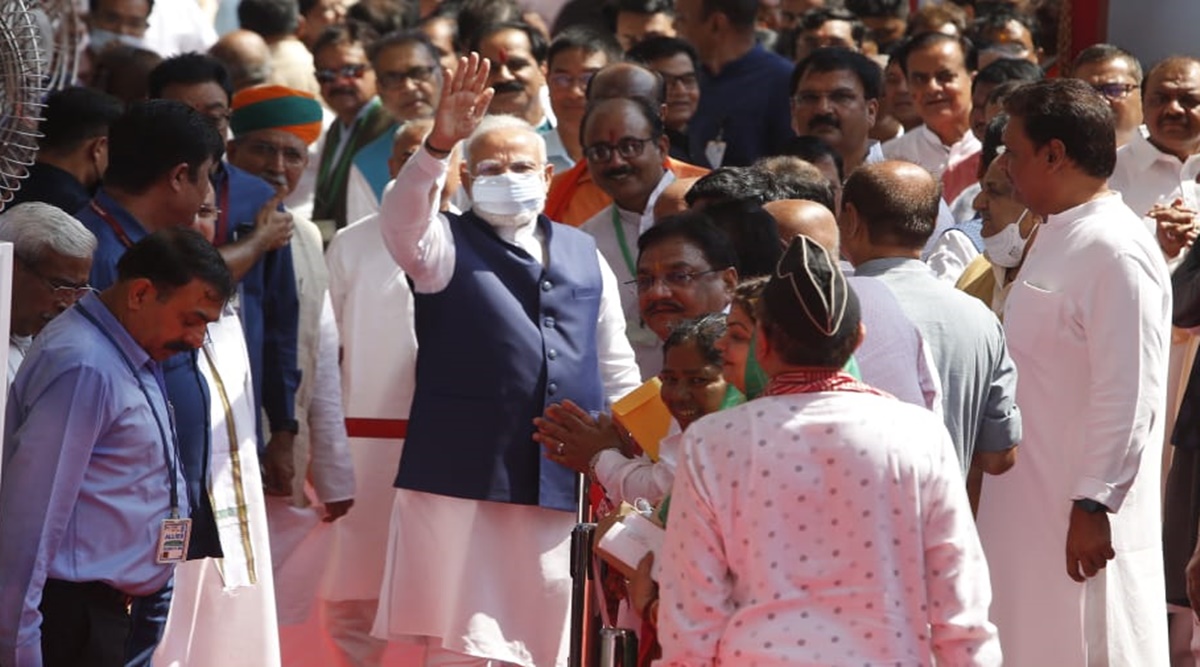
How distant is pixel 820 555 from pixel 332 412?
3.93m

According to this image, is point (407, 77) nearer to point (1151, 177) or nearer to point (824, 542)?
point (1151, 177)

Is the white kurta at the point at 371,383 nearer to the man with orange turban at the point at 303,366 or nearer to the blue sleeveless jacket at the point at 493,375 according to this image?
the man with orange turban at the point at 303,366

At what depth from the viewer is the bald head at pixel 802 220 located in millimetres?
5812

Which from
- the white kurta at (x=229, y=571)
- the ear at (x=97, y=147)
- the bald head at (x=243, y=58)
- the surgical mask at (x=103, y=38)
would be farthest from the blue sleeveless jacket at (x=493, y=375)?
the surgical mask at (x=103, y=38)

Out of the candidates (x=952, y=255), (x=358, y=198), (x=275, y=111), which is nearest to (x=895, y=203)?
(x=952, y=255)

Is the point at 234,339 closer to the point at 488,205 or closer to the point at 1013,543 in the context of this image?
the point at 488,205

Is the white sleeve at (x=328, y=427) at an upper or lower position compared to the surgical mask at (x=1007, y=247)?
lower

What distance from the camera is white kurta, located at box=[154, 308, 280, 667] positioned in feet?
19.7

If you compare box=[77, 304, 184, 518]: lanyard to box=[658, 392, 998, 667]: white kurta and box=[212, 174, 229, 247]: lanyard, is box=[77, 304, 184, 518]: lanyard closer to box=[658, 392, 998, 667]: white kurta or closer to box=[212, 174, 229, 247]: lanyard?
box=[658, 392, 998, 667]: white kurta

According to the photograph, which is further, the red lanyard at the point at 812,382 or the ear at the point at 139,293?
the ear at the point at 139,293

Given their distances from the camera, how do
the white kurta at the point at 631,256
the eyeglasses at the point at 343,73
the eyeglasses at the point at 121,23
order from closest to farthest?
1. the white kurta at the point at 631,256
2. the eyeglasses at the point at 343,73
3. the eyeglasses at the point at 121,23

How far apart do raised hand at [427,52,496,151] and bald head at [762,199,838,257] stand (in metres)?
0.92

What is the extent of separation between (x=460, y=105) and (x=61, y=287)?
53.7 inches

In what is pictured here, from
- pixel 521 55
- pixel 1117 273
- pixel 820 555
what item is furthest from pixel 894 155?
pixel 820 555
